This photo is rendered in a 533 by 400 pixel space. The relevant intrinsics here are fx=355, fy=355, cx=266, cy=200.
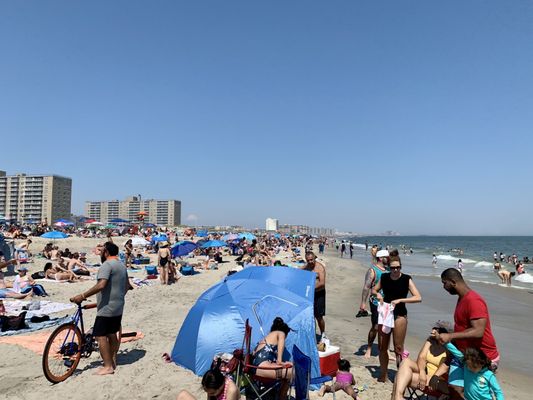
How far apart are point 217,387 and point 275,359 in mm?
1084

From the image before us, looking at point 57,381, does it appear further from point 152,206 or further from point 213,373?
point 152,206

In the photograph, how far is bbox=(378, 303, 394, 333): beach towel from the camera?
4965 mm

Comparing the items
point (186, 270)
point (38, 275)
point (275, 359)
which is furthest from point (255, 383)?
point (186, 270)

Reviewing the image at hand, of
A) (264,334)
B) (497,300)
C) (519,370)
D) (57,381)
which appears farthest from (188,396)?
(497,300)

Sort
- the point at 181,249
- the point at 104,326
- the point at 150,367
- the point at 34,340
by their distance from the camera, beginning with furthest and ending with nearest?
the point at 181,249
the point at 34,340
the point at 150,367
the point at 104,326

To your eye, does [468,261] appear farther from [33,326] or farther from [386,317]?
[33,326]

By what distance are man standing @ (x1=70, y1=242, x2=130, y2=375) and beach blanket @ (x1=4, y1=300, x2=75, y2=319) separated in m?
4.28

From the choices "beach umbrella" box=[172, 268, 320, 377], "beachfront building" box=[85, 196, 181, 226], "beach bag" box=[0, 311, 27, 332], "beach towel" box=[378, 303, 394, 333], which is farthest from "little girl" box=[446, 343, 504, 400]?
"beachfront building" box=[85, 196, 181, 226]

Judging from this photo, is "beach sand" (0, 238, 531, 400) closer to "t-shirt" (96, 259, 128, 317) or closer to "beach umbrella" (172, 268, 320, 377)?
"beach umbrella" (172, 268, 320, 377)

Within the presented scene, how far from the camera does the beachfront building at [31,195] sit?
11306cm

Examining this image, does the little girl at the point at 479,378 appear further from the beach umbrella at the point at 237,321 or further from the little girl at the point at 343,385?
the beach umbrella at the point at 237,321

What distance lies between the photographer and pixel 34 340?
6.69m

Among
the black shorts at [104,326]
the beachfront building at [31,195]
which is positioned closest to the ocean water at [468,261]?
the black shorts at [104,326]

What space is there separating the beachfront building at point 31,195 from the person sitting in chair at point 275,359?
5008 inches
